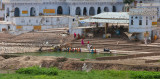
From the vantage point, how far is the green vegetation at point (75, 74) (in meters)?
29.3

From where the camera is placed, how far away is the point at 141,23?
1754 inches

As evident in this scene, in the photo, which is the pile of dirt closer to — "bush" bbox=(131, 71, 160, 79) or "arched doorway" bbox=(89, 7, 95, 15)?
"bush" bbox=(131, 71, 160, 79)

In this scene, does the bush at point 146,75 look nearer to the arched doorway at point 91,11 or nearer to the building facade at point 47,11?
the building facade at point 47,11

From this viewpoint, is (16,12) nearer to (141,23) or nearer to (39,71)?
(141,23)

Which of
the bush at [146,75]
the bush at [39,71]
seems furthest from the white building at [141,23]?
the bush at [39,71]

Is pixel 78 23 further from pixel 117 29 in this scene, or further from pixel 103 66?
pixel 103 66

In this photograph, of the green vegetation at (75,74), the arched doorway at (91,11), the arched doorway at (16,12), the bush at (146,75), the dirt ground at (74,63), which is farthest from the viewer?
the arched doorway at (91,11)

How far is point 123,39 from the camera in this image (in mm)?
44969

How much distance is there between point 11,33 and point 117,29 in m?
12.4

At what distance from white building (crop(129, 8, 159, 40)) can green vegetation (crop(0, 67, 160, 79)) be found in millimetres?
13881

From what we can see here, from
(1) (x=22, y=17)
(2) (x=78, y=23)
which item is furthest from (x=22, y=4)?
(2) (x=78, y=23)

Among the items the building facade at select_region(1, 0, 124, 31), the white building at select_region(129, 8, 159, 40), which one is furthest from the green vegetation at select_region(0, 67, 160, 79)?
the building facade at select_region(1, 0, 124, 31)

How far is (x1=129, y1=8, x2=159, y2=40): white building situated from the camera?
44438 mm

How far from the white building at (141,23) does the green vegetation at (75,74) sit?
13881 millimetres
